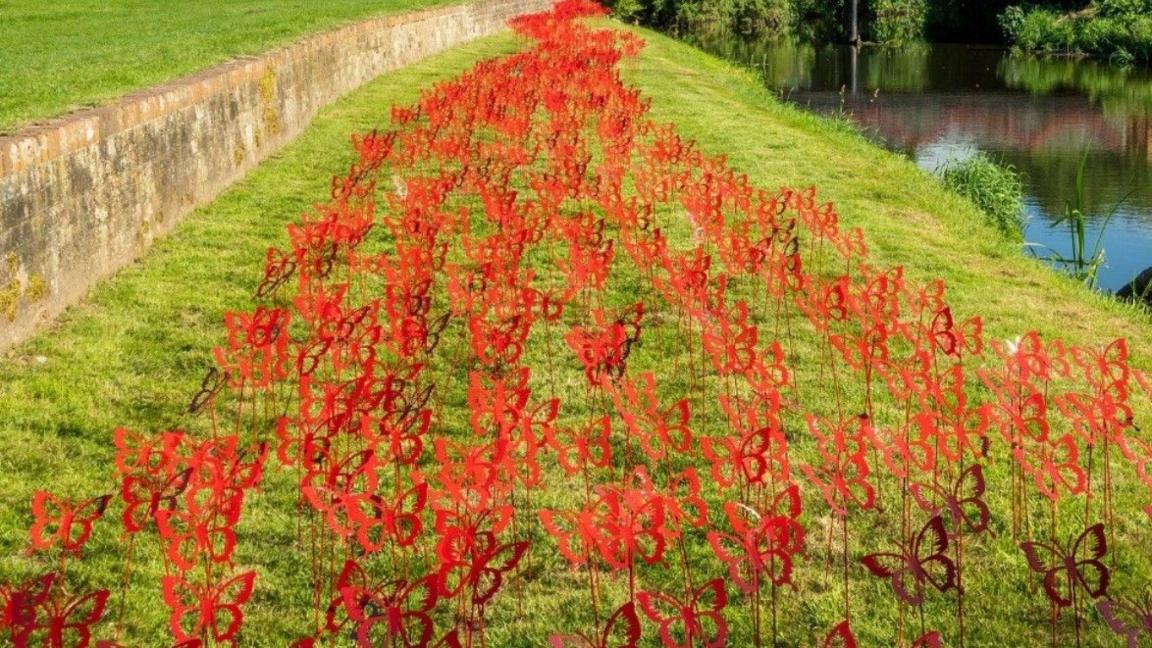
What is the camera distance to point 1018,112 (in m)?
24.6

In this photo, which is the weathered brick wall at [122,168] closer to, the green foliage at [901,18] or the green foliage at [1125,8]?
the green foliage at [1125,8]

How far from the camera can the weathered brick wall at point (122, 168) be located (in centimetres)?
645

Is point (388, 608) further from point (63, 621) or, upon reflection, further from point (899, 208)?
point (899, 208)

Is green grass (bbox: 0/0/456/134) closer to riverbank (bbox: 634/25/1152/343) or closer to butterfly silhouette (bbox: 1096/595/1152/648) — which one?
riverbank (bbox: 634/25/1152/343)

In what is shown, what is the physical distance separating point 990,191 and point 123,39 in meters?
10.5

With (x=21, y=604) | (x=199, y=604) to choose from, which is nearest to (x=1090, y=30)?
(x=199, y=604)

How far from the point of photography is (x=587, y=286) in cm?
762

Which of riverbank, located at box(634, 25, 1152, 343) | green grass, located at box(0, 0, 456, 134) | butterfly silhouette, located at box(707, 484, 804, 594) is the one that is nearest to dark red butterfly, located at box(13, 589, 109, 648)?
butterfly silhouette, located at box(707, 484, 804, 594)

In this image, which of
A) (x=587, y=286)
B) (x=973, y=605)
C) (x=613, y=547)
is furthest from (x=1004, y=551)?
(x=587, y=286)

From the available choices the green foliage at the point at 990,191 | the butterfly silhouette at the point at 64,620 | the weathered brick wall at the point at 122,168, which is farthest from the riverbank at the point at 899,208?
the butterfly silhouette at the point at 64,620

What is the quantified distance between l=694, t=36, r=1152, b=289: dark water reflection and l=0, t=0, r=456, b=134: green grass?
9234 millimetres

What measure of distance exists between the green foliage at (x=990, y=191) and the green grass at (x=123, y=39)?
26.0 feet

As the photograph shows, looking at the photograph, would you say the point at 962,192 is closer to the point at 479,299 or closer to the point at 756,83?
the point at 479,299

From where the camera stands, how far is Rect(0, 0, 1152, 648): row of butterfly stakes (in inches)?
155
